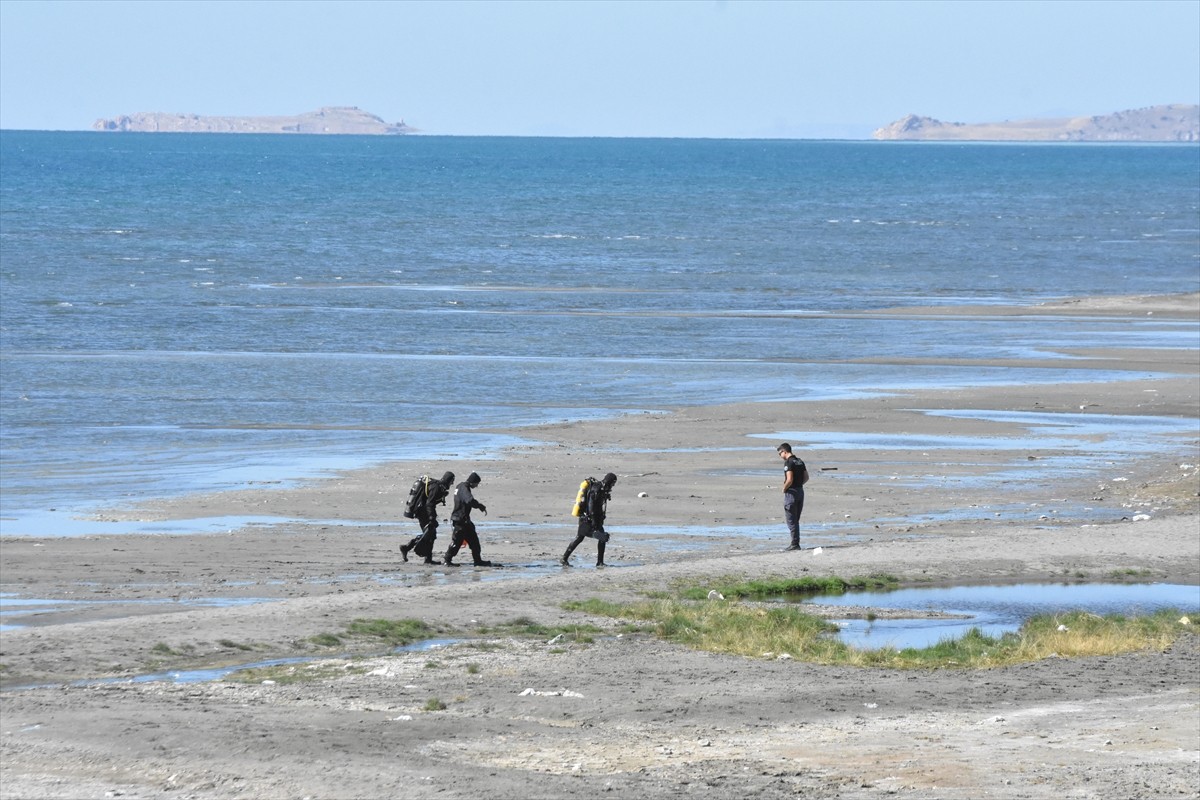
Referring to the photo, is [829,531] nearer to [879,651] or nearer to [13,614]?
[879,651]

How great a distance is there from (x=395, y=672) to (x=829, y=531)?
30.7 feet

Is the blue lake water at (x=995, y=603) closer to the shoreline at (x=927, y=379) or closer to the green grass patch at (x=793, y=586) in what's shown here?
the green grass patch at (x=793, y=586)

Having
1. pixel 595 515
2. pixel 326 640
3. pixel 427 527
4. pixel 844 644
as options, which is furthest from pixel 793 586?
pixel 326 640

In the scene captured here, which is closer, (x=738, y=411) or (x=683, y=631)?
(x=683, y=631)

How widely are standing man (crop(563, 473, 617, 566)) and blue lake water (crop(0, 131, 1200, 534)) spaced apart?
7565mm

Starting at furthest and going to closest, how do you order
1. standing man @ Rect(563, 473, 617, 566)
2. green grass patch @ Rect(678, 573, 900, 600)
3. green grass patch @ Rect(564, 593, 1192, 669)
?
standing man @ Rect(563, 473, 617, 566) < green grass patch @ Rect(678, 573, 900, 600) < green grass patch @ Rect(564, 593, 1192, 669)

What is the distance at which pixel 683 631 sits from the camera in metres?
17.7

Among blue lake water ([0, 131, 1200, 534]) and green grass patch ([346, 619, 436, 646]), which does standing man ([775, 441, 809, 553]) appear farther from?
blue lake water ([0, 131, 1200, 534])

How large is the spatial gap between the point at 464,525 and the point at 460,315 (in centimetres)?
3373

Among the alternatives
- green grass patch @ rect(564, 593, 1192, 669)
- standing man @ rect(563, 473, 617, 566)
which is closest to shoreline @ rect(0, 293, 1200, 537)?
standing man @ rect(563, 473, 617, 566)

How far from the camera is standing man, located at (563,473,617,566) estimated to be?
2106 cm

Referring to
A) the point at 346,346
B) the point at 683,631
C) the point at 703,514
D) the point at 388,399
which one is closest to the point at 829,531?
the point at 703,514

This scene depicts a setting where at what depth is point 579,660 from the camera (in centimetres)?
1659

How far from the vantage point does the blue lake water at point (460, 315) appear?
32531mm
